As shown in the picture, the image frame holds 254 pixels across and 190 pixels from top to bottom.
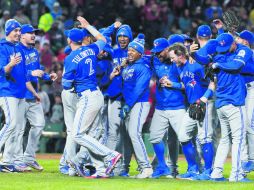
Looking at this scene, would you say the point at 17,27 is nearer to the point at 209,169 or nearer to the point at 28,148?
the point at 28,148

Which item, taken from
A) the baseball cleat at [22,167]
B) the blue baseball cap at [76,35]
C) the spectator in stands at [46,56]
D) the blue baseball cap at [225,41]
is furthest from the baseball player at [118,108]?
the spectator in stands at [46,56]

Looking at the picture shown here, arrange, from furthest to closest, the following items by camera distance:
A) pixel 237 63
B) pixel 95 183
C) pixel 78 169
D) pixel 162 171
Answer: pixel 162 171 < pixel 78 169 < pixel 237 63 < pixel 95 183

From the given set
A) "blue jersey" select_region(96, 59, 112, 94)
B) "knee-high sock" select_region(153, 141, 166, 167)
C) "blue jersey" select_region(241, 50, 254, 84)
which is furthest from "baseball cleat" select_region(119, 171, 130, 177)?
"blue jersey" select_region(241, 50, 254, 84)

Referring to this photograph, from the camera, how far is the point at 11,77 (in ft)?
48.3

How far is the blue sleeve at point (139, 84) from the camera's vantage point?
1434cm

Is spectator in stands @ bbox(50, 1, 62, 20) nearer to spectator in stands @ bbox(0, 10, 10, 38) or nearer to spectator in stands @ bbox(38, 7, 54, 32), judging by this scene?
spectator in stands @ bbox(38, 7, 54, 32)

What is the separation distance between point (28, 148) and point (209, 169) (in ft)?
10.7

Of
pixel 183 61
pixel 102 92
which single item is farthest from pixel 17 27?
pixel 183 61

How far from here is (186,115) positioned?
47.0ft

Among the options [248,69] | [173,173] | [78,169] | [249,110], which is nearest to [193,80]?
[248,69]

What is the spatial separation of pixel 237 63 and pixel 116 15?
507 inches

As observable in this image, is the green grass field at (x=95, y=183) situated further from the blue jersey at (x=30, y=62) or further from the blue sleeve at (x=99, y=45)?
the blue sleeve at (x=99, y=45)

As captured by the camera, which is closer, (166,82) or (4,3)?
(166,82)

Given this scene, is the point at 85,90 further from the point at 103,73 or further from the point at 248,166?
the point at 248,166
